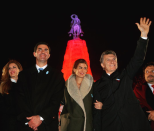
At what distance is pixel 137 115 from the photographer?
2.38 meters

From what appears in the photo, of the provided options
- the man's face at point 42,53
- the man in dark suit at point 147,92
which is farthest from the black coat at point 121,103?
the man's face at point 42,53

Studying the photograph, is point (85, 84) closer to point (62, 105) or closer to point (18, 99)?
point (62, 105)

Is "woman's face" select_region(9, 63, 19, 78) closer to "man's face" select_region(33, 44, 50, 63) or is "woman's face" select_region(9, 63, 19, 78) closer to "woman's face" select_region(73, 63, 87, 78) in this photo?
"man's face" select_region(33, 44, 50, 63)

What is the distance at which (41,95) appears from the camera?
2.59 metres

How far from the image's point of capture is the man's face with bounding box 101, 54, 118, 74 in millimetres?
2732

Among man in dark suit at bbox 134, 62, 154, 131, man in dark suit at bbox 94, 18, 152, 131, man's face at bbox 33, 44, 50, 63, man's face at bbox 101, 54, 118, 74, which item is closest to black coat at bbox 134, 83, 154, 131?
man in dark suit at bbox 134, 62, 154, 131

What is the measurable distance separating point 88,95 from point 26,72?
121 centimetres

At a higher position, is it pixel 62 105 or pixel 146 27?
pixel 146 27

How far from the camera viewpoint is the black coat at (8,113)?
2996 millimetres

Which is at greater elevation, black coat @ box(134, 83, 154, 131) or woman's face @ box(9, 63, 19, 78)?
woman's face @ box(9, 63, 19, 78)

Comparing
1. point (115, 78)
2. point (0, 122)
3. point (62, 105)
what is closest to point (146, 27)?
point (115, 78)

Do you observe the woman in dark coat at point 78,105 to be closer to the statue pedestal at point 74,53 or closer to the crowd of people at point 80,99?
the crowd of people at point 80,99

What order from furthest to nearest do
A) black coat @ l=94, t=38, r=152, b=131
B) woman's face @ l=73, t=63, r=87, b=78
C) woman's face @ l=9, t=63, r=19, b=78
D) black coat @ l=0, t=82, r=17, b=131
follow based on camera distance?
woman's face @ l=9, t=63, r=19, b=78, woman's face @ l=73, t=63, r=87, b=78, black coat @ l=0, t=82, r=17, b=131, black coat @ l=94, t=38, r=152, b=131

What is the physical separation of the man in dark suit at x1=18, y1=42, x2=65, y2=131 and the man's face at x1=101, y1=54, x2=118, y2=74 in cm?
84
